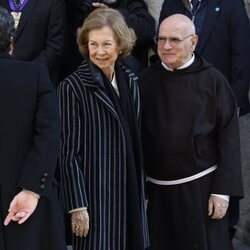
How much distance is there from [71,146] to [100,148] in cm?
15

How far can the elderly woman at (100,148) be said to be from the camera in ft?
11.2

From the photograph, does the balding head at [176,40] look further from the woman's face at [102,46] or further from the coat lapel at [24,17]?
the coat lapel at [24,17]

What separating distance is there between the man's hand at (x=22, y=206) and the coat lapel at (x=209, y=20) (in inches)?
73.5

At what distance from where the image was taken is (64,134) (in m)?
3.42

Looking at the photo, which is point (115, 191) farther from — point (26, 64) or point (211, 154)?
point (26, 64)

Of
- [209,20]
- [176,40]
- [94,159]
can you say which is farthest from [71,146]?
[209,20]

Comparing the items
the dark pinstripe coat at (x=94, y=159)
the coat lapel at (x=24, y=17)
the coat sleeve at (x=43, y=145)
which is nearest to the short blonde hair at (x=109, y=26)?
the dark pinstripe coat at (x=94, y=159)

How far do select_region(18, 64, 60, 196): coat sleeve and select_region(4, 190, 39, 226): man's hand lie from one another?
0.03 m

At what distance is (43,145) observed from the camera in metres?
2.93

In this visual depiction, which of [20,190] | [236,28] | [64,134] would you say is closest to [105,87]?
[64,134]

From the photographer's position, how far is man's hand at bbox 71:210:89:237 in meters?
3.43

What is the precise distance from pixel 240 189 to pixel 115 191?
712 mm

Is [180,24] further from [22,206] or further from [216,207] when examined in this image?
[22,206]

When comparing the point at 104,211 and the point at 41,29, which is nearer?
the point at 104,211
